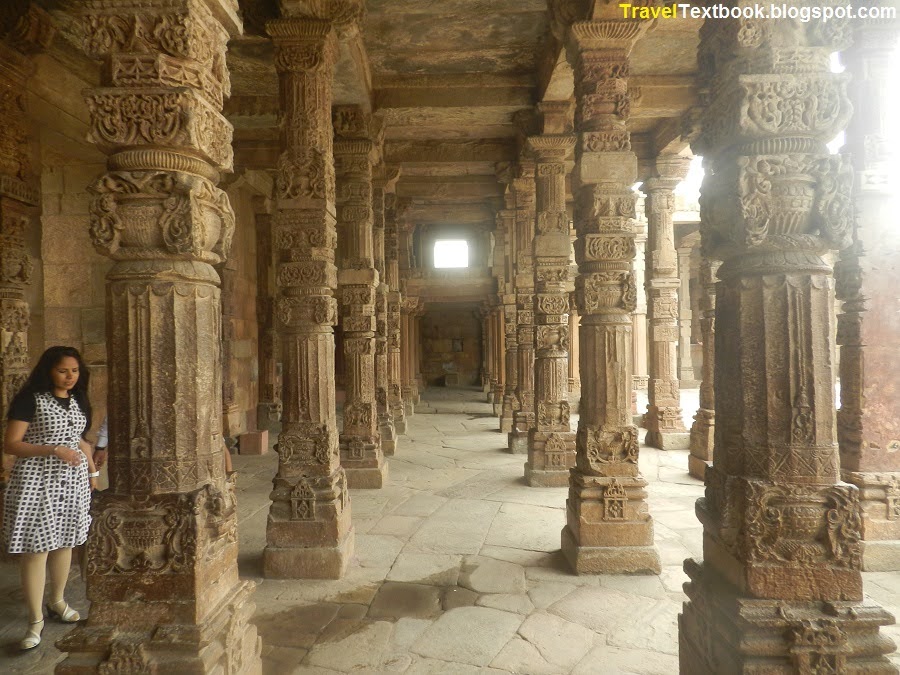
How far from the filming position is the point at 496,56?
23.9 ft

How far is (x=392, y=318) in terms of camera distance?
12.2 metres

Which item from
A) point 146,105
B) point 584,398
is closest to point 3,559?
point 146,105

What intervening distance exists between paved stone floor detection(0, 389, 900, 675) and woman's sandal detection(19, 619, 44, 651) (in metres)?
0.05

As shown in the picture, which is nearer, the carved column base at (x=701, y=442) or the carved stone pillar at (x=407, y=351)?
the carved column base at (x=701, y=442)

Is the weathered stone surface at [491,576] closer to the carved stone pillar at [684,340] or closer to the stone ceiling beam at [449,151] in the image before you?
the stone ceiling beam at [449,151]

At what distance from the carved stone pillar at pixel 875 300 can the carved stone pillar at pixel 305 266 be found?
4393 mm

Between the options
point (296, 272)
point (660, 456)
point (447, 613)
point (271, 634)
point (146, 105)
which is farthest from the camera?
point (660, 456)

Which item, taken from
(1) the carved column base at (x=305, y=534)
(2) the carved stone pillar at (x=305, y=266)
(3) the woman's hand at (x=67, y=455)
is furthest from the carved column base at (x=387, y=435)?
(3) the woman's hand at (x=67, y=455)

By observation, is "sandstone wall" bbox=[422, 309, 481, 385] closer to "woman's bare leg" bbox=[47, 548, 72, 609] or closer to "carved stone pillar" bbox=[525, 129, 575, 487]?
"carved stone pillar" bbox=[525, 129, 575, 487]

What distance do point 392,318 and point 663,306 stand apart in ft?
18.2

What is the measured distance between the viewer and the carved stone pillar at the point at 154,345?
2.23 metres

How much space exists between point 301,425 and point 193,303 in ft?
8.36

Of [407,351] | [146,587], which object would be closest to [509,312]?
[407,351]

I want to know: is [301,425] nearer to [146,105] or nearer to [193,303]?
Answer: [193,303]
